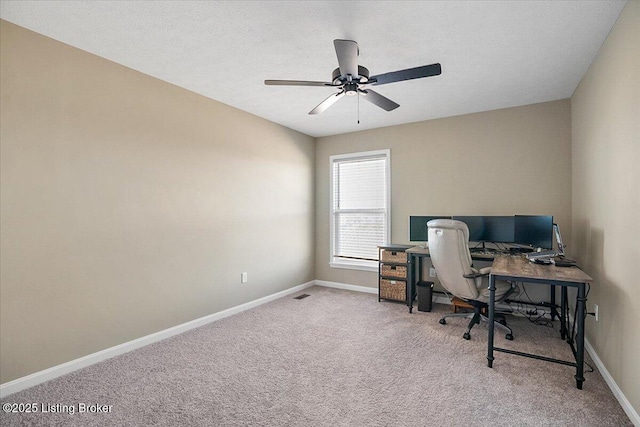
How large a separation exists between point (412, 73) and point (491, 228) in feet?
7.96

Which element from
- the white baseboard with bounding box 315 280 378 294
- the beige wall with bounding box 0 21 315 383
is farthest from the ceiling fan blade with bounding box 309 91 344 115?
the white baseboard with bounding box 315 280 378 294

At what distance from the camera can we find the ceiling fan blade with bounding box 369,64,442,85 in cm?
212

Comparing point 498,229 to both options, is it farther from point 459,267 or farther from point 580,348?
point 580,348

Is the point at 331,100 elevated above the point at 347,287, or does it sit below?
above

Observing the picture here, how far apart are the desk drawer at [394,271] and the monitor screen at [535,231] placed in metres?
1.39

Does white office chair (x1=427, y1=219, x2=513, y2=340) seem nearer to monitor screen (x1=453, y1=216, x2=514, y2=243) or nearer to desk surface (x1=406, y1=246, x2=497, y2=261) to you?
desk surface (x1=406, y1=246, x2=497, y2=261)

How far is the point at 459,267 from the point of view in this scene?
298cm

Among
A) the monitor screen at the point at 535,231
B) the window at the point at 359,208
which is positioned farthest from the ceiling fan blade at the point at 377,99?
the monitor screen at the point at 535,231

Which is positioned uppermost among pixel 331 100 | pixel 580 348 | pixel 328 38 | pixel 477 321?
pixel 328 38

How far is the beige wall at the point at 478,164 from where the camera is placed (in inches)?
143

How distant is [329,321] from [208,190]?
6.82 feet

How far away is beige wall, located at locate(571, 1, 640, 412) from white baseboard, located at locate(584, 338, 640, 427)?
37 millimetres

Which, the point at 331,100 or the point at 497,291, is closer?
the point at 331,100

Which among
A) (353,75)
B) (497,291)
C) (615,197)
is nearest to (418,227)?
(497,291)
